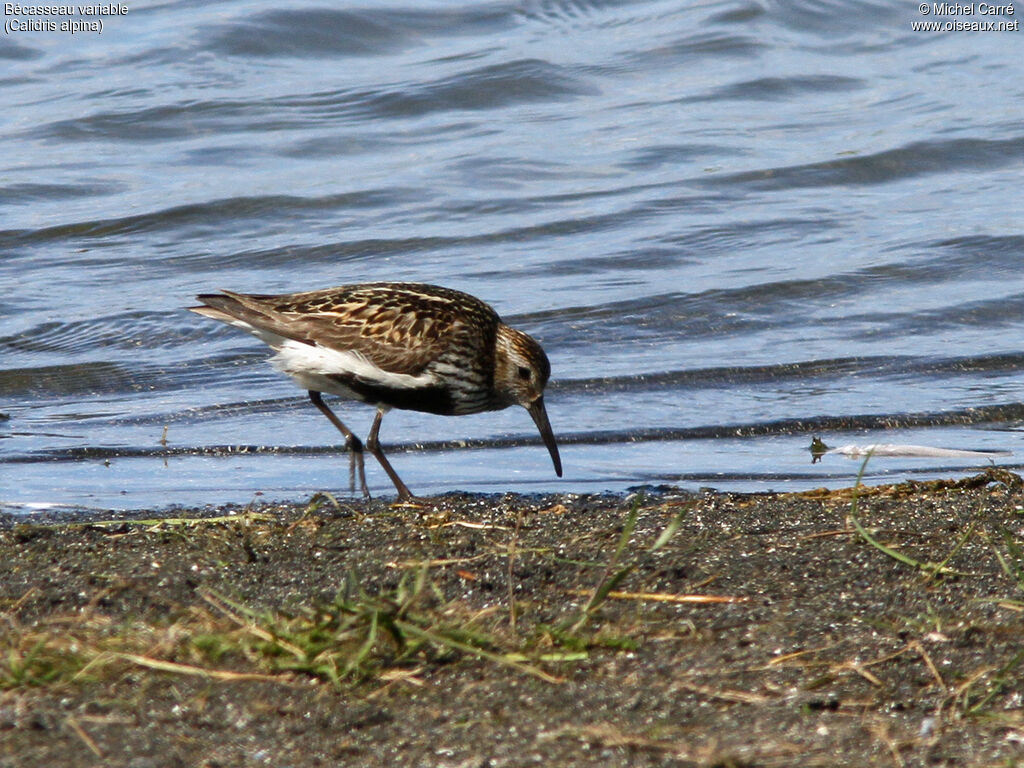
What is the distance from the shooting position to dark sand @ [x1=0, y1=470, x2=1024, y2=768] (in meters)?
2.86

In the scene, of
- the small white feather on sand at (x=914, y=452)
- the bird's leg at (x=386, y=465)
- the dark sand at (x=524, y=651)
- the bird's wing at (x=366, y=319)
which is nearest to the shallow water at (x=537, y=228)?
the small white feather on sand at (x=914, y=452)

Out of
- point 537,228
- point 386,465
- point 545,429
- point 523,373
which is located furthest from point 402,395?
point 537,228

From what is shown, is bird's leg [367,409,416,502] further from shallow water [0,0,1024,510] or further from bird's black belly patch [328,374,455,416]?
shallow water [0,0,1024,510]

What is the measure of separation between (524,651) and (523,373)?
11.9 ft

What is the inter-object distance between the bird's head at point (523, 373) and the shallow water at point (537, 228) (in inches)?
12.4

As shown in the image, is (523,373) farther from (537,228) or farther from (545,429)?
(537,228)

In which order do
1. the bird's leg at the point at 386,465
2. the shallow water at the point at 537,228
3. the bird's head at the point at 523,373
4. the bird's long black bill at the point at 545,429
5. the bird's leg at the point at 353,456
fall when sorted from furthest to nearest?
the shallow water at the point at 537,228
the bird's head at the point at 523,373
the bird's long black bill at the point at 545,429
the bird's leg at the point at 353,456
the bird's leg at the point at 386,465

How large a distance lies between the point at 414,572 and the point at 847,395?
4.66m

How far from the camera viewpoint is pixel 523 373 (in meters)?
6.83

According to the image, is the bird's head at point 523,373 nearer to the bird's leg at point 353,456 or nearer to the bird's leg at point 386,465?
the bird's leg at point 386,465

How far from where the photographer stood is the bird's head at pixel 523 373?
22.3 feet

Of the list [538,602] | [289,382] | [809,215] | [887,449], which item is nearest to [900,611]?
[538,602]

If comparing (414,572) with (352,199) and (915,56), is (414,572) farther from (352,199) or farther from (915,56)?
(915,56)

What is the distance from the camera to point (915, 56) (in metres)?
15.7
